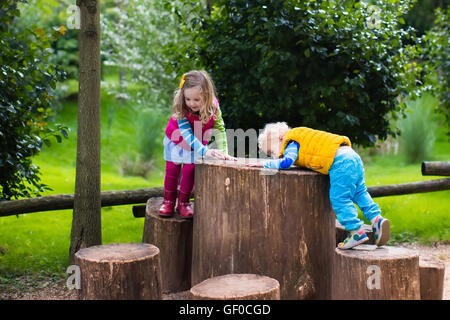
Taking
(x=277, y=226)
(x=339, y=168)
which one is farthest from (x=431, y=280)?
Answer: (x=277, y=226)

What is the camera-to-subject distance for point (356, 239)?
3.93 m

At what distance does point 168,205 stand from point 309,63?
7.11ft

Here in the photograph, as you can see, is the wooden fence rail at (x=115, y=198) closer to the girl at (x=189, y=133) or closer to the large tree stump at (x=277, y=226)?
the girl at (x=189, y=133)

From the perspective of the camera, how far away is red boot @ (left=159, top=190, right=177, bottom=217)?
490 cm

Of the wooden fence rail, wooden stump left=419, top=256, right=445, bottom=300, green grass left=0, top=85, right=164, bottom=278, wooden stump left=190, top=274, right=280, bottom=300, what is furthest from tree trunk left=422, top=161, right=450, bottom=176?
wooden stump left=190, top=274, right=280, bottom=300

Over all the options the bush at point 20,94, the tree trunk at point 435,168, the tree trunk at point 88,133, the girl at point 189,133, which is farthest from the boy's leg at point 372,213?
the bush at point 20,94

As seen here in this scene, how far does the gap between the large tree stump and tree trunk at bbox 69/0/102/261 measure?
1.36 metres

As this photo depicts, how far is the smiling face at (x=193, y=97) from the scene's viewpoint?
4.51m

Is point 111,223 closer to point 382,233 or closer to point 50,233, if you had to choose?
point 50,233

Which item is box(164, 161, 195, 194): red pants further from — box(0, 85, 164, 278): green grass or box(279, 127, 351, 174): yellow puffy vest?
box(0, 85, 164, 278): green grass

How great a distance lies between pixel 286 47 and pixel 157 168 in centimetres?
704

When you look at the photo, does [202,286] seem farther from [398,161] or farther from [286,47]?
[398,161]

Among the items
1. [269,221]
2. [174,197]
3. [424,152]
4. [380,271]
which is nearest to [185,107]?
[174,197]

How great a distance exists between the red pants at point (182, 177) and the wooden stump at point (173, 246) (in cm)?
26
